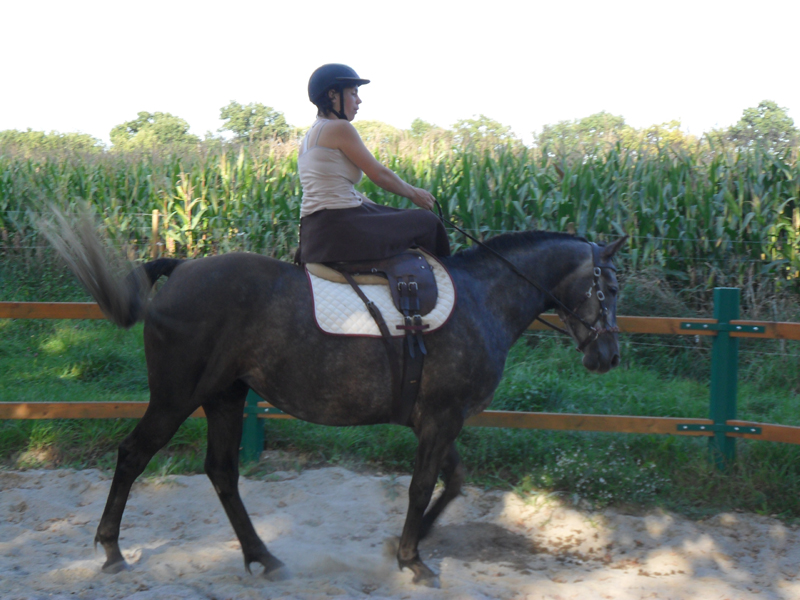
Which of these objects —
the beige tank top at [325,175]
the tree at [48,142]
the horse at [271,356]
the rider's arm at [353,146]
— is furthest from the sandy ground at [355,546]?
the tree at [48,142]

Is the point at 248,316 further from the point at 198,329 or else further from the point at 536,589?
the point at 536,589

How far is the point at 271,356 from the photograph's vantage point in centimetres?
350

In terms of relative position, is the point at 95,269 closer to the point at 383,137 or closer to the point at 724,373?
the point at 724,373

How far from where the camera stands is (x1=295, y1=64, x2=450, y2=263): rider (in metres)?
3.50

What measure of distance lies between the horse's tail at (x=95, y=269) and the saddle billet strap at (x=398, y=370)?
1104 mm

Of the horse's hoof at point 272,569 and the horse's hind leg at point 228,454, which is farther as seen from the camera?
the horse's hind leg at point 228,454

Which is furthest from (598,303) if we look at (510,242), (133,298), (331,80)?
(133,298)

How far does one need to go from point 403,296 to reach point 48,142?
47.1 feet

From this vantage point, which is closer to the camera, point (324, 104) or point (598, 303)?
point (324, 104)

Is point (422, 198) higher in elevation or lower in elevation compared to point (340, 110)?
lower

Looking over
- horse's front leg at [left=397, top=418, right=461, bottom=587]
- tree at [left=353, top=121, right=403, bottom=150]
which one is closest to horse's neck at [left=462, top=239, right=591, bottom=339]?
horse's front leg at [left=397, top=418, right=461, bottom=587]

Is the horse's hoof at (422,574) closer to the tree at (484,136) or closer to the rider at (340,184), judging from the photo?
the rider at (340,184)

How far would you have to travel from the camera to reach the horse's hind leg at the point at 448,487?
395 cm

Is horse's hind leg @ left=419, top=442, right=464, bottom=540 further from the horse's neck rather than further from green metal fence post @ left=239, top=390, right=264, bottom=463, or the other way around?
green metal fence post @ left=239, top=390, right=264, bottom=463
